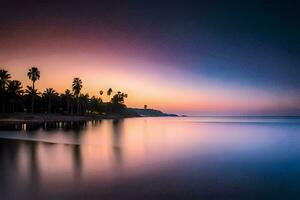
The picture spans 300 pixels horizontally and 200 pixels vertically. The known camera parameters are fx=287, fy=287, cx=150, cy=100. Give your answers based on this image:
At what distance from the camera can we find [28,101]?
127500mm

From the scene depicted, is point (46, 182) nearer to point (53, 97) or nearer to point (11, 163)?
point (11, 163)

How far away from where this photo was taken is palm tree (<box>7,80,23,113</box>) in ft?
354

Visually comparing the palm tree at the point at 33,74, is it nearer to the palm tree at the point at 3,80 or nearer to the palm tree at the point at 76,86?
the palm tree at the point at 3,80

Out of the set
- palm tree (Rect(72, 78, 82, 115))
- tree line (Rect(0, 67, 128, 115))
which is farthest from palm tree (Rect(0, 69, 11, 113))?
palm tree (Rect(72, 78, 82, 115))

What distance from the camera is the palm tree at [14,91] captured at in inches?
4249

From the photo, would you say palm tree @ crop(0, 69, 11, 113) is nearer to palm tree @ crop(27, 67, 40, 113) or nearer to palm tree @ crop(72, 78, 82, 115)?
palm tree @ crop(27, 67, 40, 113)

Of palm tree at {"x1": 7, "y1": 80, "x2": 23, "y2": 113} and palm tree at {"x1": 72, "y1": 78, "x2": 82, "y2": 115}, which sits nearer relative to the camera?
palm tree at {"x1": 7, "y1": 80, "x2": 23, "y2": 113}

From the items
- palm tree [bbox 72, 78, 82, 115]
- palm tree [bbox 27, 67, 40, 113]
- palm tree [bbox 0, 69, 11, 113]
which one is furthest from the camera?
palm tree [bbox 72, 78, 82, 115]

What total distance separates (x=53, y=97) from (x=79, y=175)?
13222 cm

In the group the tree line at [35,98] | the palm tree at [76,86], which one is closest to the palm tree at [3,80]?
the tree line at [35,98]

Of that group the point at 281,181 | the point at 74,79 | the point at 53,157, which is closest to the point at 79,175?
the point at 53,157

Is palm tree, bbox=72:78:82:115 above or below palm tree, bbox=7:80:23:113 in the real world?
above

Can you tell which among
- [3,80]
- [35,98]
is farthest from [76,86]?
[3,80]

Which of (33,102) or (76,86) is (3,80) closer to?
(33,102)
